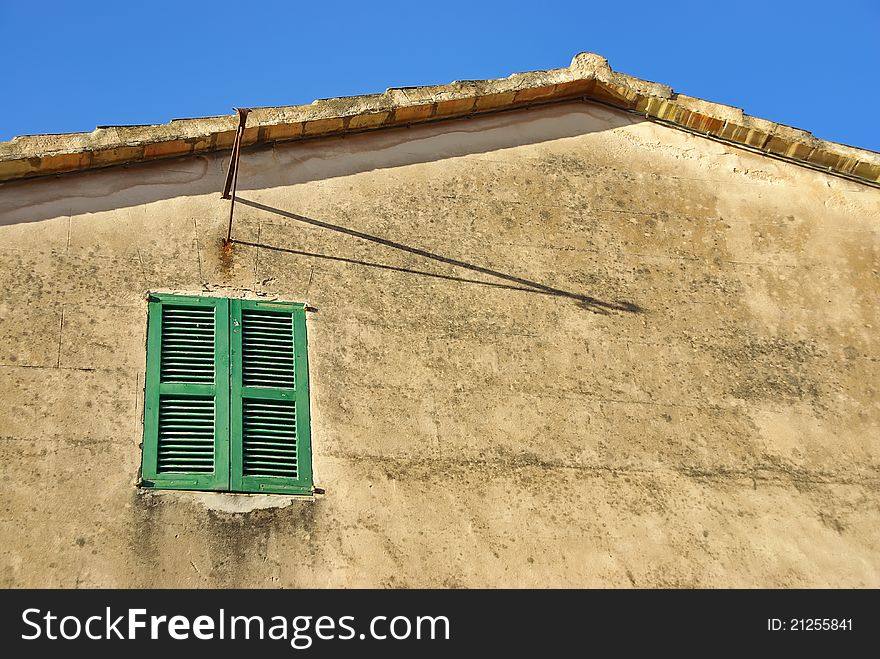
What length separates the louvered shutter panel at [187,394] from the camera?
28.0 ft

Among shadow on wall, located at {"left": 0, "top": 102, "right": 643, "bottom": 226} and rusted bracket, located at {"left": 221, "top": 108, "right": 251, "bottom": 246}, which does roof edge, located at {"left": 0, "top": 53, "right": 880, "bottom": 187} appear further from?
rusted bracket, located at {"left": 221, "top": 108, "right": 251, "bottom": 246}

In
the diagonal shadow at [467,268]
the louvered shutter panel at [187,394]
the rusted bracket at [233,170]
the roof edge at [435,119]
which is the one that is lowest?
the louvered shutter panel at [187,394]

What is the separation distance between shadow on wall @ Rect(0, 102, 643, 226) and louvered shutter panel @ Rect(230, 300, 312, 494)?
114cm

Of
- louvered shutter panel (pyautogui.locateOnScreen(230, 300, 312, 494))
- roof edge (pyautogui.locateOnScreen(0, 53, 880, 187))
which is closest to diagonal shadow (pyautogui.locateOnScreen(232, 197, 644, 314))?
roof edge (pyautogui.locateOnScreen(0, 53, 880, 187))

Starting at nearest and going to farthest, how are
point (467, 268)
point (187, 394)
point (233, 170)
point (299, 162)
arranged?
point (187, 394) < point (233, 170) < point (467, 268) < point (299, 162)

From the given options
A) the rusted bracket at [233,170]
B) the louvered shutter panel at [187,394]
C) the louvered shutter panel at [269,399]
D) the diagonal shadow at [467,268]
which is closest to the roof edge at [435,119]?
the rusted bracket at [233,170]

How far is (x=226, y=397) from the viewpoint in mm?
8922

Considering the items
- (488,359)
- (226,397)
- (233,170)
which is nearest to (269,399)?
(226,397)

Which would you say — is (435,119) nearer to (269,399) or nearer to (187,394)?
(269,399)

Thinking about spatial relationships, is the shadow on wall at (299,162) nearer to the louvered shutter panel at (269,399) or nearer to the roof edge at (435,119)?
the roof edge at (435,119)

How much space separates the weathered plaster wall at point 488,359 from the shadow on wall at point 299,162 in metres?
0.02

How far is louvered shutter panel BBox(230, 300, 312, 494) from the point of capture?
8.65m

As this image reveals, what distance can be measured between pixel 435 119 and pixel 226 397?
312cm
